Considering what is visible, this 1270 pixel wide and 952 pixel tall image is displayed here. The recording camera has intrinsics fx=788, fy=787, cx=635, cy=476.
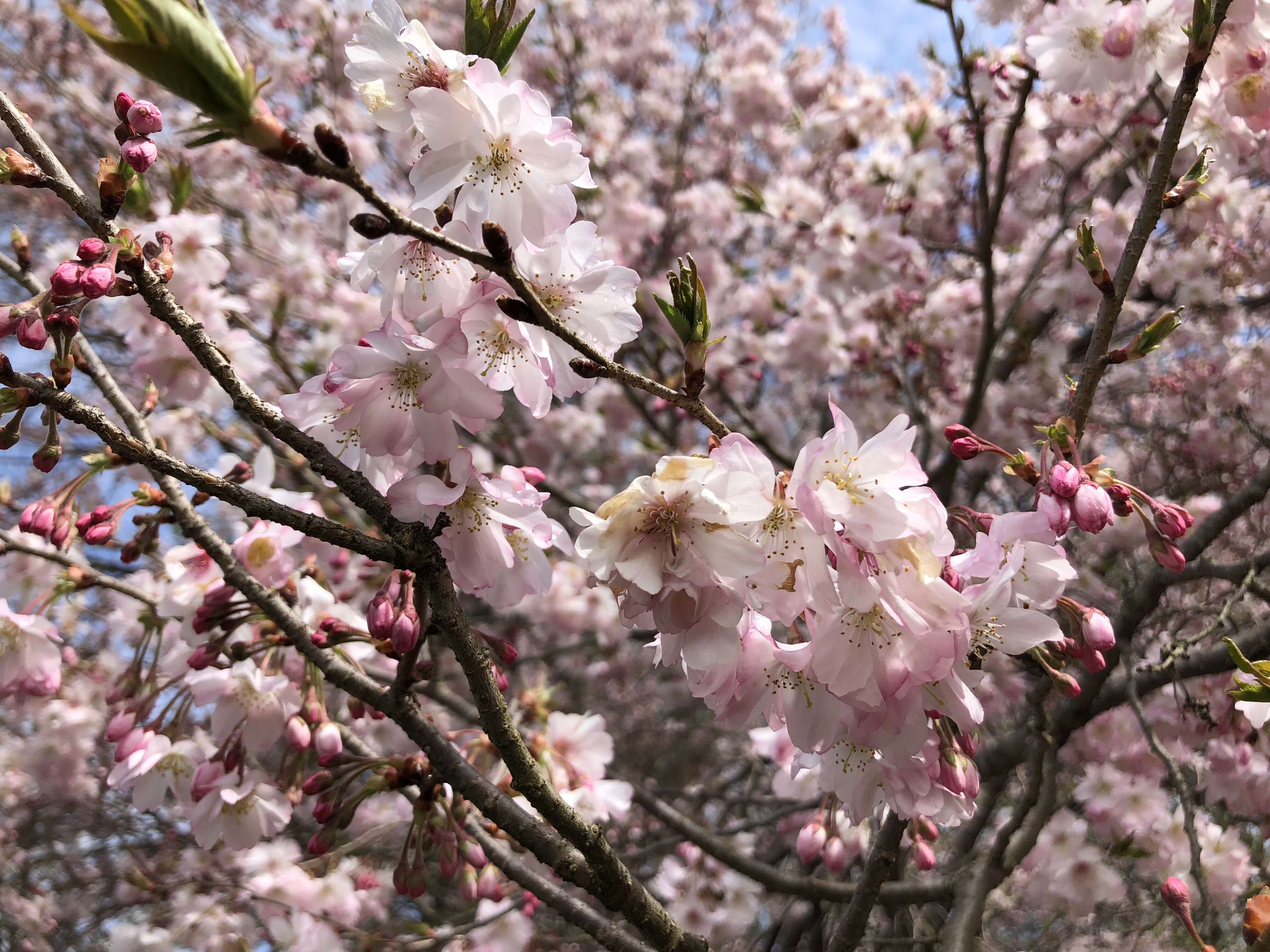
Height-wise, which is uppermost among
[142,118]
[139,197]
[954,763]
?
[139,197]

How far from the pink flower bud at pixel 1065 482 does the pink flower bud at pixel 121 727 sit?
2268 millimetres

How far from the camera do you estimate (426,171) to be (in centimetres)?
121

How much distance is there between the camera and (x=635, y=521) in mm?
1132

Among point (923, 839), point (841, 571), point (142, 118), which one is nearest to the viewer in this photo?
point (841, 571)

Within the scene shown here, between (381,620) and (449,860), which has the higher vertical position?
(381,620)

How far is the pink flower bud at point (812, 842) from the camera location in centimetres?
230

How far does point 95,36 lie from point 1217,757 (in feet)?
11.3

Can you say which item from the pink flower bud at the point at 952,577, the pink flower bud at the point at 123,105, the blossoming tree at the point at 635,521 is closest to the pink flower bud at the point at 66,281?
the blossoming tree at the point at 635,521

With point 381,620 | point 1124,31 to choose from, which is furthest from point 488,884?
point 1124,31

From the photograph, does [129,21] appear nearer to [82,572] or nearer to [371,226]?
[371,226]

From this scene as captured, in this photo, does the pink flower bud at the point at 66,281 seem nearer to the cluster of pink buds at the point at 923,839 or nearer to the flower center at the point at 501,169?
the flower center at the point at 501,169

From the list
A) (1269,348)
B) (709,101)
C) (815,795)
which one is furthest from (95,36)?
(709,101)

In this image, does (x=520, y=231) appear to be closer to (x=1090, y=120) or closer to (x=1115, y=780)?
(x=1115, y=780)

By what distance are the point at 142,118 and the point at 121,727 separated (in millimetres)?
1562
